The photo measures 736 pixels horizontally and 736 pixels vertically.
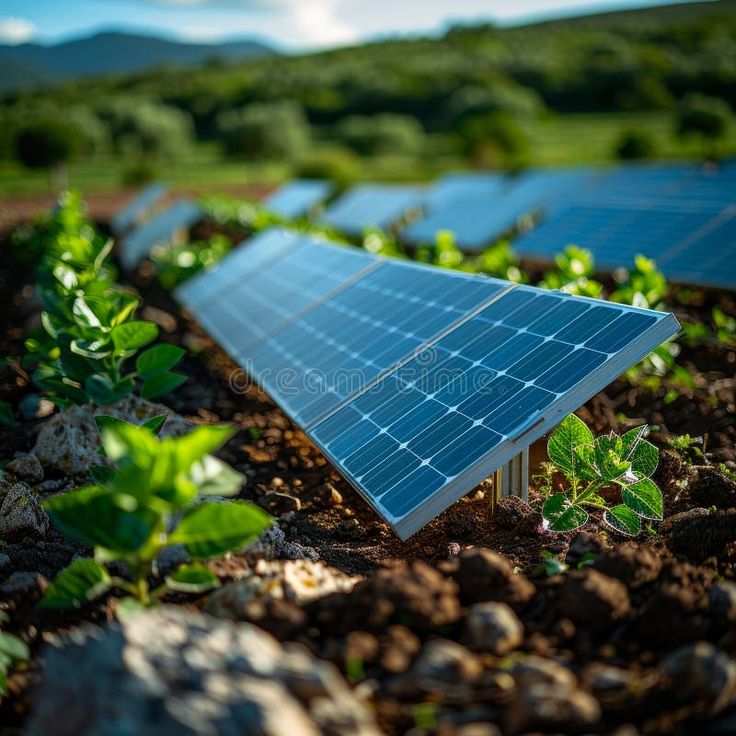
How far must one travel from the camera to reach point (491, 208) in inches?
692

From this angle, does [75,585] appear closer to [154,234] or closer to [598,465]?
[598,465]

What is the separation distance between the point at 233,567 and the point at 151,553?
572 mm

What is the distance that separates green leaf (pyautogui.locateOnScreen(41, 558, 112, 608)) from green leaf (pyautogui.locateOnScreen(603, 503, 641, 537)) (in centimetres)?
250

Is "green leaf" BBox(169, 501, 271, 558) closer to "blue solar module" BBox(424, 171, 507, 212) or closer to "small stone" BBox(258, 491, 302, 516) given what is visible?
"small stone" BBox(258, 491, 302, 516)

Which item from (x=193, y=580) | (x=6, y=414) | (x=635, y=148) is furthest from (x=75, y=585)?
(x=635, y=148)

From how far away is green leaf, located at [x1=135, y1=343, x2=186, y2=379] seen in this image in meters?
4.89

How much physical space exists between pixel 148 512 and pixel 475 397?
6.80 ft

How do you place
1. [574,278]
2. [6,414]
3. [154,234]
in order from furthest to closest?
[154,234]
[574,278]
[6,414]

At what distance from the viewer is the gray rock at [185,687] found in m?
1.93

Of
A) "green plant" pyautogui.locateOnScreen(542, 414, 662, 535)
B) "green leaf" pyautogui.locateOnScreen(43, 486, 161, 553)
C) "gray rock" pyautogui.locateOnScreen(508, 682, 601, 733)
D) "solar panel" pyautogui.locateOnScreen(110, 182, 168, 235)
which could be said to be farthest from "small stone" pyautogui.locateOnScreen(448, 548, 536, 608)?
"solar panel" pyautogui.locateOnScreen(110, 182, 168, 235)

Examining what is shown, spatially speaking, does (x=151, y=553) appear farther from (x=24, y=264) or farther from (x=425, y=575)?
(x=24, y=264)

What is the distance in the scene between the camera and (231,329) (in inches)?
311

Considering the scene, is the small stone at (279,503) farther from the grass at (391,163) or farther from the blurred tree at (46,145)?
the blurred tree at (46,145)

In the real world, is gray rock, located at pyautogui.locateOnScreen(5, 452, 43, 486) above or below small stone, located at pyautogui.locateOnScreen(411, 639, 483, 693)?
below
